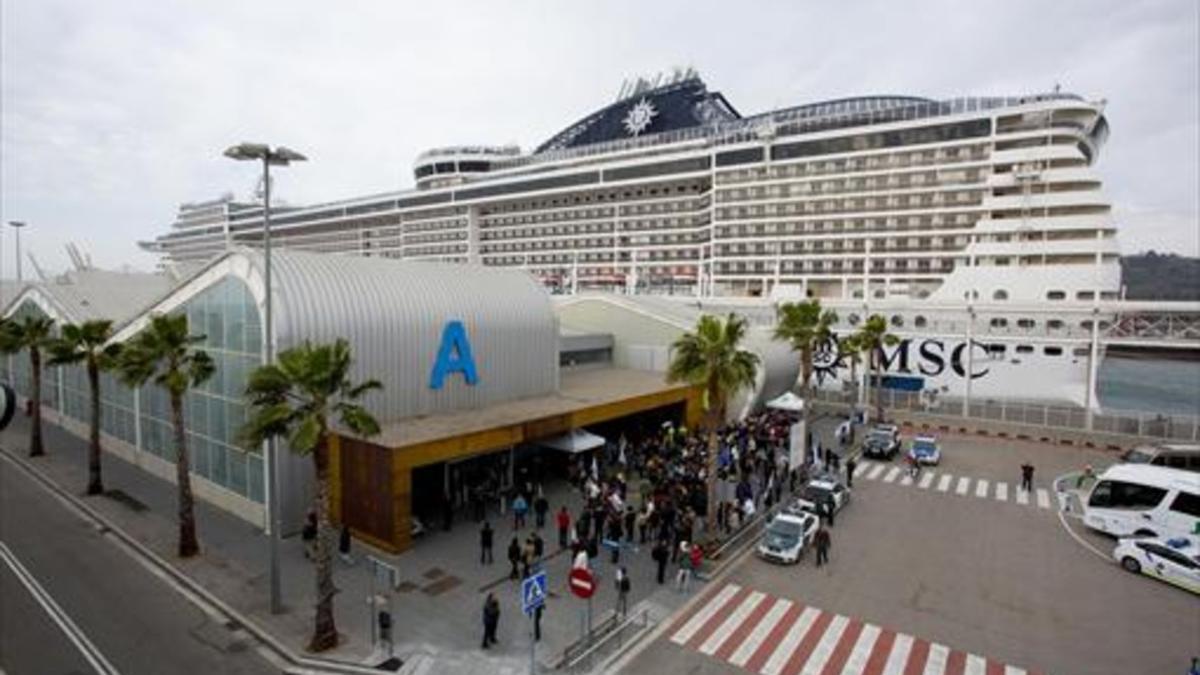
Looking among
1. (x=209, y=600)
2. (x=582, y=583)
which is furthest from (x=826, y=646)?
(x=209, y=600)

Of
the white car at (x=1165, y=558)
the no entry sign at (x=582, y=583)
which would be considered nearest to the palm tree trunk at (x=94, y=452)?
the no entry sign at (x=582, y=583)

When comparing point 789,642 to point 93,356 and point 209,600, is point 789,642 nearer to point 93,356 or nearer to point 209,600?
point 209,600

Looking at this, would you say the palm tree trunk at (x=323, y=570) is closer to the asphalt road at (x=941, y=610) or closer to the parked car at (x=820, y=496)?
the asphalt road at (x=941, y=610)

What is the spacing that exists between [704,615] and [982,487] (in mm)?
18672

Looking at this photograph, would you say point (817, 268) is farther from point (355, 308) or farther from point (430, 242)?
point (430, 242)

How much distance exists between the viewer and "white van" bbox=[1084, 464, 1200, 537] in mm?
21219

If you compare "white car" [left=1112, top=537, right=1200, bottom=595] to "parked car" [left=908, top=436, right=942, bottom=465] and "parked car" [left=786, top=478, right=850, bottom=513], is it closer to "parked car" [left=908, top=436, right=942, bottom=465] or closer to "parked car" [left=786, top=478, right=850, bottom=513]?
"parked car" [left=786, top=478, right=850, bottom=513]

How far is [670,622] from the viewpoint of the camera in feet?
51.8

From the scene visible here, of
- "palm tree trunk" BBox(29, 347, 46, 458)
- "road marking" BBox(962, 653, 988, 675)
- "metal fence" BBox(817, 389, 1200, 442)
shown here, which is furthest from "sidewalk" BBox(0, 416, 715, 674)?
"metal fence" BBox(817, 389, 1200, 442)

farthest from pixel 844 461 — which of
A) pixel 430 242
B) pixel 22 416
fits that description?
pixel 430 242

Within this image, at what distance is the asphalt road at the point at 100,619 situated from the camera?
13.4 metres

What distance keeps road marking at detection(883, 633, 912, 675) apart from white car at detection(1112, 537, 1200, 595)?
32.9ft

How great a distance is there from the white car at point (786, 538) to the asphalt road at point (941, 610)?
0.36 m

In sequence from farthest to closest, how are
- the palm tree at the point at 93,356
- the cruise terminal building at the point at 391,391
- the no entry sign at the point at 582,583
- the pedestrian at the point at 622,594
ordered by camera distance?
the palm tree at the point at 93,356 < the cruise terminal building at the point at 391,391 < the pedestrian at the point at 622,594 < the no entry sign at the point at 582,583
